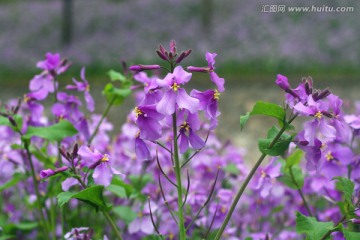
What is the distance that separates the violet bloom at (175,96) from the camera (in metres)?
1.45

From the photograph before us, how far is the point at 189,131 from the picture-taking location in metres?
1.57

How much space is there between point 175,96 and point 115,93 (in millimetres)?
906

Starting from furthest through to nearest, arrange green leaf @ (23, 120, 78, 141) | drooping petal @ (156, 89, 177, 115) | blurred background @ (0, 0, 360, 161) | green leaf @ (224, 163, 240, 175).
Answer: blurred background @ (0, 0, 360, 161) → green leaf @ (224, 163, 240, 175) → green leaf @ (23, 120, 78, 141) → drooping petal @ (156, 89, 177, 115)

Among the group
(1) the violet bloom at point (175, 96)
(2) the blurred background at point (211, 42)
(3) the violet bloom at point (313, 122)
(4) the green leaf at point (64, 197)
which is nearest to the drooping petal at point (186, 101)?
(1) the violet bloom at point (175, 96)

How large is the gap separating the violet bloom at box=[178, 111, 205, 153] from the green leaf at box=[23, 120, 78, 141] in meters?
0.65

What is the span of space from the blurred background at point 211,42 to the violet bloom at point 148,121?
583 cm

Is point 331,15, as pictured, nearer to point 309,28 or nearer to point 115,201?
point 309,28

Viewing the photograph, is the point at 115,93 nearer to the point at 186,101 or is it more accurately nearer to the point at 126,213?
the point at 126,213

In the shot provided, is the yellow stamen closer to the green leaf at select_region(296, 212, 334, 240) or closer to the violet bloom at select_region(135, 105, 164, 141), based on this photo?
the green leaf at select_region(296, 212, 334, 240)

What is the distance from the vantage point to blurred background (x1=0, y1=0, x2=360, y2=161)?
30.1 ft

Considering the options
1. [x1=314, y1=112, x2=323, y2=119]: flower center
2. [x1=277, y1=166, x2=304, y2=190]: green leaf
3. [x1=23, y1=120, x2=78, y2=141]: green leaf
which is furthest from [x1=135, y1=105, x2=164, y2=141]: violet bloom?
[x1=277, y1=166, x2=304, y2=190]: green leaf

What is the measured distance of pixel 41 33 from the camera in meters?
13.3

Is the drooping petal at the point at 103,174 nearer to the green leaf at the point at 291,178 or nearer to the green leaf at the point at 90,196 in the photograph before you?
the green leaf at the point at 90,196

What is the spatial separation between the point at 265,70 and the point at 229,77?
2.31ft
